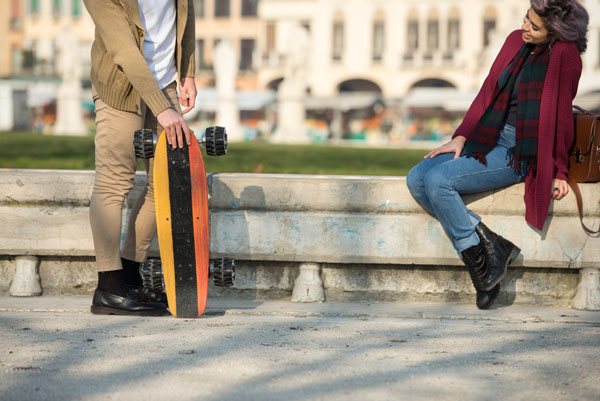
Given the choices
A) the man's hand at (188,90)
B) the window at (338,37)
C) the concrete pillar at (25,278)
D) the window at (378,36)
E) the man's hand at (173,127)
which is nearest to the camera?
the man's hand at (173,127)

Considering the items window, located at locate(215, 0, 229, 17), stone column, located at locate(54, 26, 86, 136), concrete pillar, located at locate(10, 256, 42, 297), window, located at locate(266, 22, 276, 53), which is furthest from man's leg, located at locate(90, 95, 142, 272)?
window, located at locate(215, 0, 229, 17)

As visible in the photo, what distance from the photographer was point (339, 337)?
151 inches

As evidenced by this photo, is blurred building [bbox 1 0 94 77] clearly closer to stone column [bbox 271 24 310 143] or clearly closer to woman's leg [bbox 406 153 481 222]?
stone column [bbox 271 24 310 143]

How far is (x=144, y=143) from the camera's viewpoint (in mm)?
4020

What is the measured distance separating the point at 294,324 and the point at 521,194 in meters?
1.36

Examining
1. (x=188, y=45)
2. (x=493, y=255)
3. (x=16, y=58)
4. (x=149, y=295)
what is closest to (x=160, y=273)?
(x=149, y=295)

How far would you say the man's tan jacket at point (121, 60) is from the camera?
4.04m

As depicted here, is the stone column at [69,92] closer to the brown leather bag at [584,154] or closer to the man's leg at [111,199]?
the man's leg at [111,199]

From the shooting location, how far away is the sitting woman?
4.36 m

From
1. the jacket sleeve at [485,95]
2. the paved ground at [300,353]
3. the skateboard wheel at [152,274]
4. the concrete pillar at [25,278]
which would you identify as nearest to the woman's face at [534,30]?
the jacket sleeve at [485,95]

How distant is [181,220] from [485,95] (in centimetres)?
159

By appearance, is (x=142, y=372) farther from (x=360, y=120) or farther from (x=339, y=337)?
(x=360, y=120)

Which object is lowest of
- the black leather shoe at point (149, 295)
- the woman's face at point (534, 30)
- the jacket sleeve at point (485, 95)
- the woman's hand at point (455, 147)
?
the black leather shoe at point (149, 295)

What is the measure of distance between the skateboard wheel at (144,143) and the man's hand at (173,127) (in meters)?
0.08
